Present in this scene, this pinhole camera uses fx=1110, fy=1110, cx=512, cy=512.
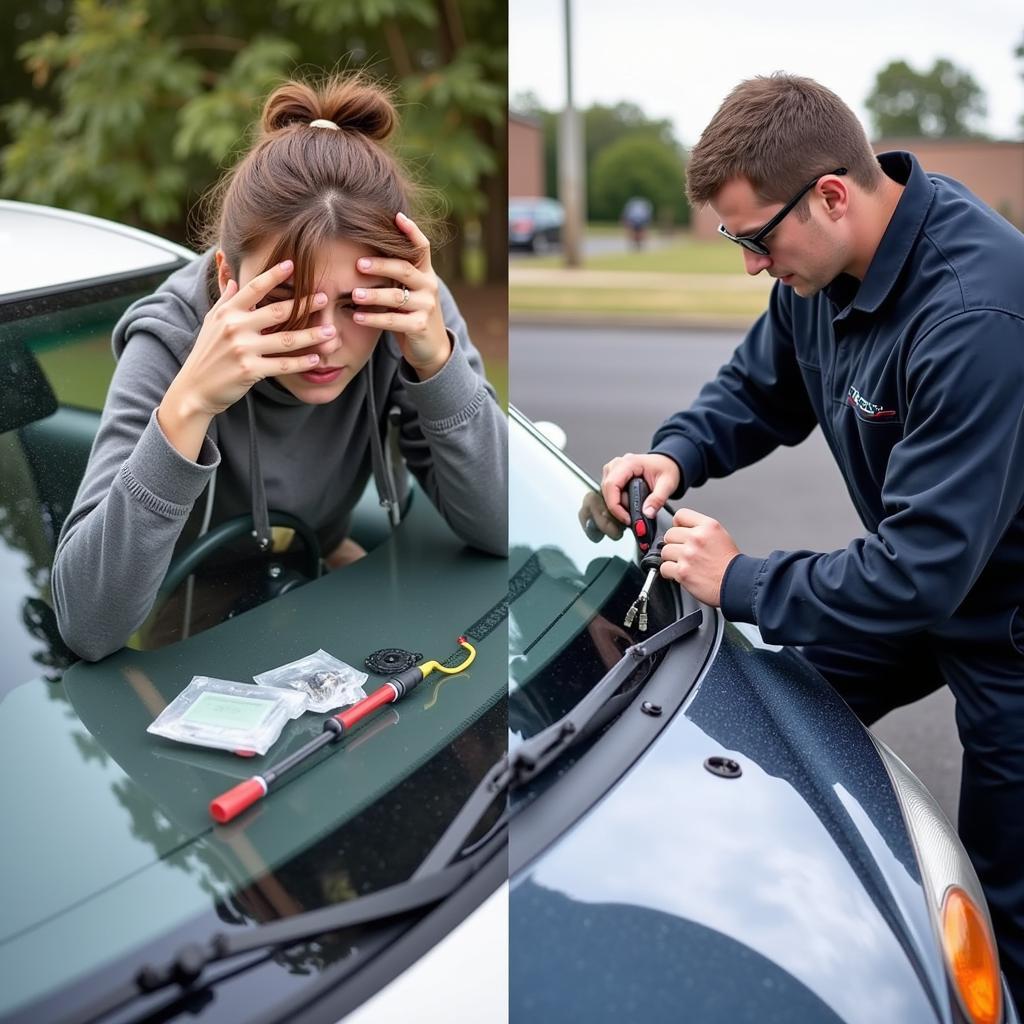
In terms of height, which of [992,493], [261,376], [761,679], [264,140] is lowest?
[761,679]

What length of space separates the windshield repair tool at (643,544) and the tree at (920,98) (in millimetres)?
37442

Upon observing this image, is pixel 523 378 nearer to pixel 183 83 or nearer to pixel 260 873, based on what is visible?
pixel 183 83

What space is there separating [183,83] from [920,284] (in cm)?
738

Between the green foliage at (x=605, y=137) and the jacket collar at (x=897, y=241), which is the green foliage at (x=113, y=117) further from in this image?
the green foliage at (x=605, y=137)

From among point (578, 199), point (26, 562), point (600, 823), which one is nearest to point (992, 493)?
point (600, 823)

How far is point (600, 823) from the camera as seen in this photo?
47.8 inches

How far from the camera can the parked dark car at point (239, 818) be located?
997 millimetres

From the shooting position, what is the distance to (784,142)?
1.59 metres

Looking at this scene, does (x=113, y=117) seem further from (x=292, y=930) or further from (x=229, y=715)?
(x=292, y=930)

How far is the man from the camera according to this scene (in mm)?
1443

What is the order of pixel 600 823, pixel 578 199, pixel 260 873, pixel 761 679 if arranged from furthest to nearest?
pixel 578 199 → pixel 761 679 → pixel 600 823 → pixel 260 873

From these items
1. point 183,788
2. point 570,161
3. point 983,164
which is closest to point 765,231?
point 183,788

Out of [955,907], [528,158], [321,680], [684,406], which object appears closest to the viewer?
[955,907]

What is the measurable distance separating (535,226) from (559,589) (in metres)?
22.1
